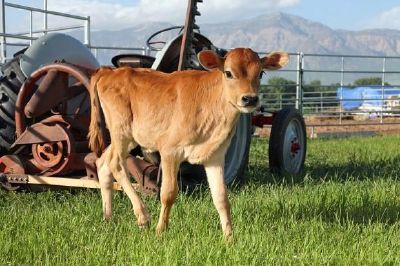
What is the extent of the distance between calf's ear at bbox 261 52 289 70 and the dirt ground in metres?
11.8

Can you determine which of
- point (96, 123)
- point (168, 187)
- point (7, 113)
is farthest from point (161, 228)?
point (7, 113)

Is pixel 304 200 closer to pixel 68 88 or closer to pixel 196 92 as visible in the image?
pixel 196 92

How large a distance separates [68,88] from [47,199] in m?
1.08

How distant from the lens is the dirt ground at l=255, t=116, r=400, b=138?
16906 mm

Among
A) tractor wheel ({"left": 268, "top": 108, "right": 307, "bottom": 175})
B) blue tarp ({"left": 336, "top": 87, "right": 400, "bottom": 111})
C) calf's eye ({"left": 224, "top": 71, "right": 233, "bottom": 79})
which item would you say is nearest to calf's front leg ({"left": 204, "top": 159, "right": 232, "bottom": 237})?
calf's eye ({"left": 224, "top": 71, "right": 233, "bottom": 79})

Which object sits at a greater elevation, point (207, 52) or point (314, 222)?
point (207, 52)

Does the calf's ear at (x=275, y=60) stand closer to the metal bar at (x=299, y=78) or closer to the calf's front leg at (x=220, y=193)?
the calf's front leg at (x=220, y=193)

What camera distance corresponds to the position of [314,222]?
4.48 metres

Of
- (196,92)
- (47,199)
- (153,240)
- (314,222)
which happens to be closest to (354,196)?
(314,222)

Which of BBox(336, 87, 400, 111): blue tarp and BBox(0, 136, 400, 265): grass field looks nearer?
BBox(0, 136, 400, 265): grass field

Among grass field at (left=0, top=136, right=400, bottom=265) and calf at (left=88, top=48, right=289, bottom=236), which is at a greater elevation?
calf at (left=88, top=48, right=289, bottom=236)

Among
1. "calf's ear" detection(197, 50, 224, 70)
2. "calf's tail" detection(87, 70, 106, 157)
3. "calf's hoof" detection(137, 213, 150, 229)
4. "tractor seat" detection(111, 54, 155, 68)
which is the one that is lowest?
"calf's hoof" detection(137, 213, 150, 229)

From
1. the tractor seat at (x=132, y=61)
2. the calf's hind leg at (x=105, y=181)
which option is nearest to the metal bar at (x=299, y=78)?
the tractor seat at (x=132, y=61)

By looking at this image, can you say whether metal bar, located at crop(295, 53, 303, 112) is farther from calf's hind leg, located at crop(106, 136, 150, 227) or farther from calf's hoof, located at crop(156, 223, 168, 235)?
calf's hoof, located at crop(156, 223, 168, 235)
